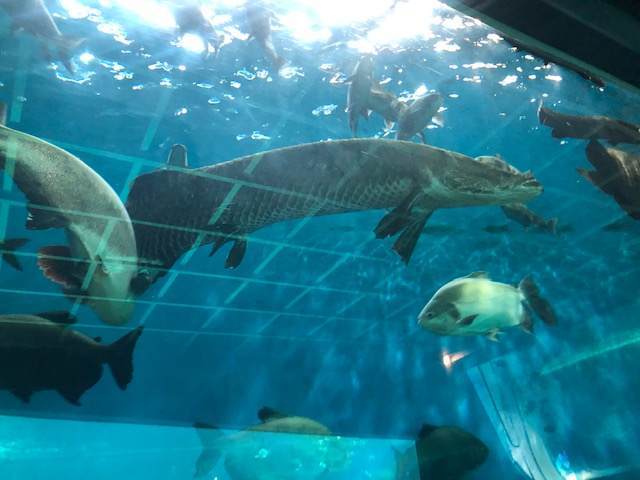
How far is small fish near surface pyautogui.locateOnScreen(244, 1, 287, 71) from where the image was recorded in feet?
18.2

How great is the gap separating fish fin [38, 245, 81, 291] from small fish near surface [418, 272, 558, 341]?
5120 millimetres

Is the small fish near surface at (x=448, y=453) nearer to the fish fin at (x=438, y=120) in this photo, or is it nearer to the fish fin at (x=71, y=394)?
the fish fin at (x=438, y=120)

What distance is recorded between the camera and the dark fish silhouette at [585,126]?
450 centimetres

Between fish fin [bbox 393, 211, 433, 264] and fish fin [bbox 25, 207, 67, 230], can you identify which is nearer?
fish fin [bbox 25, 207, 67, 230]

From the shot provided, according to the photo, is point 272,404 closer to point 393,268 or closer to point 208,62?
point 393,268

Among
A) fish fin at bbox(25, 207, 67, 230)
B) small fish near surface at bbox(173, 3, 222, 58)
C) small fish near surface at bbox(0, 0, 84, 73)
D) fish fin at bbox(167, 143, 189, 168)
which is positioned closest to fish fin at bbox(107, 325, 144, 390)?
fish fin at bbox(167, 143, 189, 168)

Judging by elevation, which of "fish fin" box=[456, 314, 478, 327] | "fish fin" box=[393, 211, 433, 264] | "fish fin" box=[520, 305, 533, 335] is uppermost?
"fish fin" box=[393, 211, 433, 264]

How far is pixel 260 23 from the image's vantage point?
19.0ft

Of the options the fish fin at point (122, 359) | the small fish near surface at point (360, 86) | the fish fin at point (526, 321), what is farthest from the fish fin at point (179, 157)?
the fish fin at point (526, 321)

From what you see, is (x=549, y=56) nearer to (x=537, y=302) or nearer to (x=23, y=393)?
(x=537, y=302)

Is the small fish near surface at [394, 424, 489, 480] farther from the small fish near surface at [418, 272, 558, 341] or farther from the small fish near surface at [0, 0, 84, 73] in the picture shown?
the small fish near surface at [0, 0, 84, 73]

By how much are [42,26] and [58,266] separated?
315 cm

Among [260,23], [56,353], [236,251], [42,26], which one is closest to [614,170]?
[236,251]

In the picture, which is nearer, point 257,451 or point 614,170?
point 614,170
